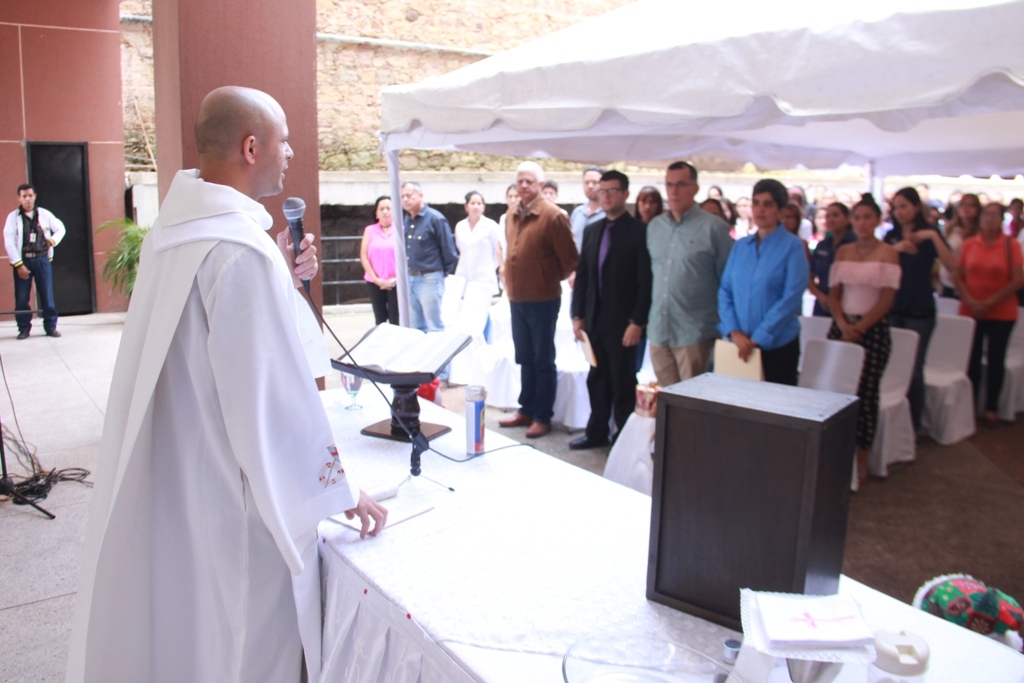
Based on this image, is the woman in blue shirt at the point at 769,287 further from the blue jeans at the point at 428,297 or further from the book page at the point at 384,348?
the blue jeans at the point at 428,297

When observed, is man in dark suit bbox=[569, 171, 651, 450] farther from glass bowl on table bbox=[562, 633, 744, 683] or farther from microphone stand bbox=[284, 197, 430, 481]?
glass bowl on table bbox=[562, 633, 744, 683]

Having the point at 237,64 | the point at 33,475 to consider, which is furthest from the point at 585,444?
the point at 33,475

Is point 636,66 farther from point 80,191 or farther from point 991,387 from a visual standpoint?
point 80,191

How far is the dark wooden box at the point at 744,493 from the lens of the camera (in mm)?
1205

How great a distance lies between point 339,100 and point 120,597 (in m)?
15.0

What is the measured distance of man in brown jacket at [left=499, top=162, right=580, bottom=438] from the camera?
4938mm

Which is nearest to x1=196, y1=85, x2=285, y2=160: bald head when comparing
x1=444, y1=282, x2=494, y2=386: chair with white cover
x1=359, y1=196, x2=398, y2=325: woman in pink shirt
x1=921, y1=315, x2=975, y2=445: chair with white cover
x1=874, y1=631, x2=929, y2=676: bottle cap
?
x1=874, y1=631, x2=929, y2=676: bottle cap

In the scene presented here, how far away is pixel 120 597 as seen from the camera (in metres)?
1.49

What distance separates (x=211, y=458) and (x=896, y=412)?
14.0 ft

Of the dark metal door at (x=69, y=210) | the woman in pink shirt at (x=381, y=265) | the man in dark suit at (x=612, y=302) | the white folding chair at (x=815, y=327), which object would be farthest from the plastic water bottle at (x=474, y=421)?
the dark metal door at (x=69, y=210)

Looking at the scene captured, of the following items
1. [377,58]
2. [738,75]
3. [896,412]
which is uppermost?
[377,58]

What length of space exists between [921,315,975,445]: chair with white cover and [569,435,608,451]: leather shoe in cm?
234

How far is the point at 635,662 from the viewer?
1.24 metres

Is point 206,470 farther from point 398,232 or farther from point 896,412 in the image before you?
point 896,412
